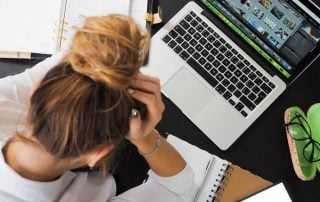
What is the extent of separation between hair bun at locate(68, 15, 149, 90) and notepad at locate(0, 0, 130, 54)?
1.29ft

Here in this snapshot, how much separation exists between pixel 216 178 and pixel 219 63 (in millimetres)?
256

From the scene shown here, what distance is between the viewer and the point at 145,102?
589 mm

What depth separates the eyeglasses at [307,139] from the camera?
2.89 feet

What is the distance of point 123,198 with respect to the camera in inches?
29.6

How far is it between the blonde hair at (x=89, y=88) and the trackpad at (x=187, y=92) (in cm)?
38

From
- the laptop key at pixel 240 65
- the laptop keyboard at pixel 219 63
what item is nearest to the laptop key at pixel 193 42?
the laptop keyboard at pixel 219 63

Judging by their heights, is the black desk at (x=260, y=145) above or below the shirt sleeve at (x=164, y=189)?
above

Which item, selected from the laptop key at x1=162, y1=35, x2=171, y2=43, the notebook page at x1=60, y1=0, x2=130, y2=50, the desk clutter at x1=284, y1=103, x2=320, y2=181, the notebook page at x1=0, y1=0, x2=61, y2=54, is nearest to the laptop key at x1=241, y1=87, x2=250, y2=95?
the desk clutter at x1=284, y1=103, x2=320, y2=181

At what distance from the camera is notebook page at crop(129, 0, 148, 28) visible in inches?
35.0

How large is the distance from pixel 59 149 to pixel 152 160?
0.96 ft

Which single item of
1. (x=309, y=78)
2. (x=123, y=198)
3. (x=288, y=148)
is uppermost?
(x=309, y=78)

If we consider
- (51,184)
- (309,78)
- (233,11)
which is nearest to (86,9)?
(233,11)

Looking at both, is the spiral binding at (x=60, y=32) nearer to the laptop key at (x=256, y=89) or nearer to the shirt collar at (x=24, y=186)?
the shirt collar at (x=24, y=186)

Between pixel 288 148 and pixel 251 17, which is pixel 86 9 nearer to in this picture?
pixel 251 17
